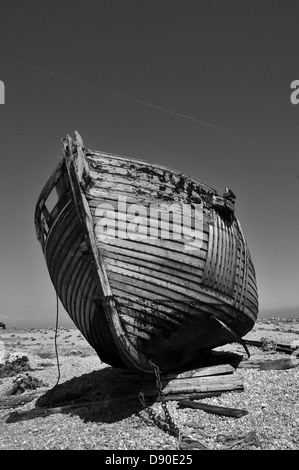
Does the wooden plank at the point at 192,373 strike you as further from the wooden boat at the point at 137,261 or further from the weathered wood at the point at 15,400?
the weathered wood at the point at 15,400

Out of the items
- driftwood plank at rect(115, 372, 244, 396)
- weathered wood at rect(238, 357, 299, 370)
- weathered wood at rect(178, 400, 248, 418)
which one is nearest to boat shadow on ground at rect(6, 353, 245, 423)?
driftwood plank at rect(115, 372, 244, 396)

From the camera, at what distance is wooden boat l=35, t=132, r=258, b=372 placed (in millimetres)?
5574

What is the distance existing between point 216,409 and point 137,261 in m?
2.73

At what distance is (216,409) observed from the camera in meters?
5.49

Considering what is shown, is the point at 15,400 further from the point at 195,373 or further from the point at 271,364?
the point at 271,364

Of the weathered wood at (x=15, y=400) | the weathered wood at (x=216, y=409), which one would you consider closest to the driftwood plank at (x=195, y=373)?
the weathered wood at (x=216, y=409)

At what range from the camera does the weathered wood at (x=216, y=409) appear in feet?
17.5

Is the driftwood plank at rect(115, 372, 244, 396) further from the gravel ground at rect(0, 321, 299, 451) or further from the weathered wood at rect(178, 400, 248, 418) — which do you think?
the weathered wood at rect(178, 400, 248, 418)

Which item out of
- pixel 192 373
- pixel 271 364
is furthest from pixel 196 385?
pixel 271 364

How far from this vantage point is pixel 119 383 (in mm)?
7496

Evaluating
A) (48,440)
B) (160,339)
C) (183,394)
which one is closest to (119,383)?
(183,394)

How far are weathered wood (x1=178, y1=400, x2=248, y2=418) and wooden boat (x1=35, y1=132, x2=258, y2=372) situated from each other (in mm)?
871

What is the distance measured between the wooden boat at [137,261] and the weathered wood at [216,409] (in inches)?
34.3
